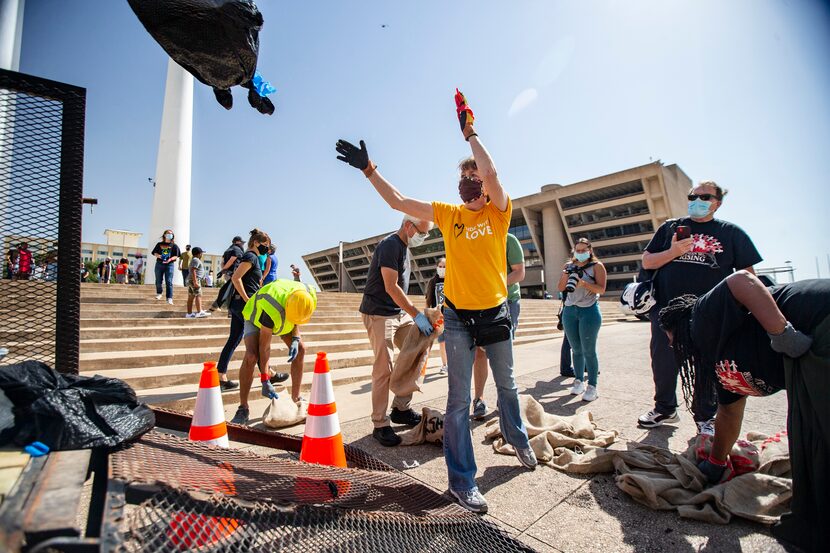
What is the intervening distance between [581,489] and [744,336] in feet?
4.12

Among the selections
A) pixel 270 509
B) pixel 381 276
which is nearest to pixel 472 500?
pixel 270 509

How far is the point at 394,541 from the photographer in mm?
1426

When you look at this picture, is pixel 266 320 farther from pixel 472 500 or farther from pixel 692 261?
pixel 692 261

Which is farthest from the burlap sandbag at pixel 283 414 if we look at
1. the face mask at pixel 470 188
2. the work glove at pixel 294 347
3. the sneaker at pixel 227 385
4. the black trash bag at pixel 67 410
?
the face mask at pixel 470 188

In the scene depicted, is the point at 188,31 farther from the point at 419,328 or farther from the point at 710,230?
the point at 710,230

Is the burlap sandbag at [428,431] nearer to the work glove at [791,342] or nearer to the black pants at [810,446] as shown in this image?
the black pants at [810,446]

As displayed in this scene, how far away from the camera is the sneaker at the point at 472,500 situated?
214 cm

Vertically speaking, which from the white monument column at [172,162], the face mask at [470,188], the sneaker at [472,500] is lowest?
the sneaker at [472,500]

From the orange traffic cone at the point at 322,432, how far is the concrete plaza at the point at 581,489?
61 cm

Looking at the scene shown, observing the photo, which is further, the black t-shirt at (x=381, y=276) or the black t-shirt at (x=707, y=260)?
the black t-shirt at (x=381, y=276)

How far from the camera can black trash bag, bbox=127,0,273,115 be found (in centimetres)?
162

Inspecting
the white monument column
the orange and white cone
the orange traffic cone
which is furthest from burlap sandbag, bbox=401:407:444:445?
the white monument column

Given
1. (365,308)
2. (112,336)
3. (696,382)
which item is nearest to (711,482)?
(696,382)

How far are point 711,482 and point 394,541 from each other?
205 centimetres
